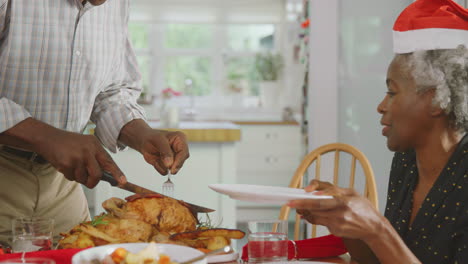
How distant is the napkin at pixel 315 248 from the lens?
4.30 feet

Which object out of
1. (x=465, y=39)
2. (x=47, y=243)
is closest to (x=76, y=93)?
(x=47, y=243)

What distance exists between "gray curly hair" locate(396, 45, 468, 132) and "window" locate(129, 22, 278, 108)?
5.06 metres

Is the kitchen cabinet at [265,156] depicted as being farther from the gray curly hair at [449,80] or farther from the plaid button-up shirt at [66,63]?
the gray curly hair at [449,80]

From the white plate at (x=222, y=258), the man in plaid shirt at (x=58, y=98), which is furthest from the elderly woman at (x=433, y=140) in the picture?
the man in plaid shirt at (x=58, y=98)

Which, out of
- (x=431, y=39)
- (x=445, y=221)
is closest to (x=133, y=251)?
(x=445, y=221)

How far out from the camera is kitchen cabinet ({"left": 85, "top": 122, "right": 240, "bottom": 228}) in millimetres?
3396

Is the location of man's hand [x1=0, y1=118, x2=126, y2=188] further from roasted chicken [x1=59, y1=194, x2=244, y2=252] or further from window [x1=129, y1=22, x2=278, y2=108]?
window [x1=129, y1=22, x2=278, y2=108]

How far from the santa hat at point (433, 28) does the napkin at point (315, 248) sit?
1.57 feet

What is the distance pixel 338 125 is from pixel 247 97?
3342mm

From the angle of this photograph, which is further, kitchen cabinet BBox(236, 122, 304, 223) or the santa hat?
kitchen cabinet BBox(236, 122, 304, 223)

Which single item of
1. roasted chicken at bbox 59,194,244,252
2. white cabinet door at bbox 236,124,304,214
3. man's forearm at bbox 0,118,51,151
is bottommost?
white cabinet door at bbox 236,124,304,214

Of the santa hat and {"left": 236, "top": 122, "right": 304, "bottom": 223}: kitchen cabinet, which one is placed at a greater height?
the santa hat

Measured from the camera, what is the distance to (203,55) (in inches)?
255

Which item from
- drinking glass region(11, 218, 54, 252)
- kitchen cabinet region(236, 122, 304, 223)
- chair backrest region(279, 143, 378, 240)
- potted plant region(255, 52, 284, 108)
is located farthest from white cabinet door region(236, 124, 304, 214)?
drinking glass region(11, 218, 54, 252)
